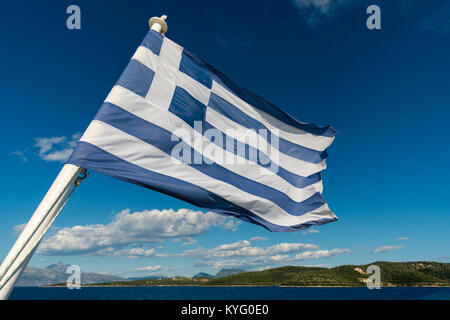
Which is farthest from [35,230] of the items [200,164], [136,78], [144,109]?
[200,164]

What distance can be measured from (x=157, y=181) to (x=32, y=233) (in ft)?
6.09

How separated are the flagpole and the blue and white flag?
1.19ft

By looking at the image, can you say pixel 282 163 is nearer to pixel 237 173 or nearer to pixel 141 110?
pixel 237 173

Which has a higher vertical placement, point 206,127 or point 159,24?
point 159,24

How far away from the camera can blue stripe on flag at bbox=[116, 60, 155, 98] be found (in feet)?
16.0

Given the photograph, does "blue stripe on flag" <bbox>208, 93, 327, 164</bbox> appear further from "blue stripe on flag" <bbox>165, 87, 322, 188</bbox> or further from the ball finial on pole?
the ball finial on pole

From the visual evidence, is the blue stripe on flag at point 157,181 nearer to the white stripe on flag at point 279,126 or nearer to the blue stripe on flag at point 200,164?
the blue stripe on flag at point 200,164

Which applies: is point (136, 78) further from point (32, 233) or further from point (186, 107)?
point (32, 233)

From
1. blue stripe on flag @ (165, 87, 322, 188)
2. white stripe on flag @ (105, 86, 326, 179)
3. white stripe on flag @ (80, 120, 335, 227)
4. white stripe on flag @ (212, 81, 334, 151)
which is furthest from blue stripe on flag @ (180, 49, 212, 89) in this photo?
white stripe on flag @ (80, 120, 335, 227)

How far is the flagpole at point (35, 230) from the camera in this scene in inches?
123

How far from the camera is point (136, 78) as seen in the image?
5.05 metres

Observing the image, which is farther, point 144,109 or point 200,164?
point 200,164

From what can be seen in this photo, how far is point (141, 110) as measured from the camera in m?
5.06
